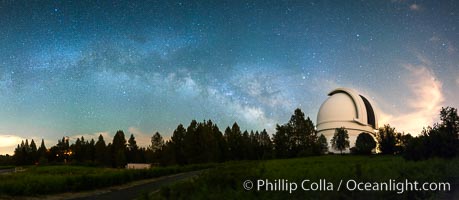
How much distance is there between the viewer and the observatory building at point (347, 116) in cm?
7600

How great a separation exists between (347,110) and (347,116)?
4.39 ft

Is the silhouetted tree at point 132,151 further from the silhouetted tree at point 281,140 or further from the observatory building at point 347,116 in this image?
the observatory building at point 347,116

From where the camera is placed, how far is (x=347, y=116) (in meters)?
76.8

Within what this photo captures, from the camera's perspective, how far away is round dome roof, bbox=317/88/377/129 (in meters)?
76.7

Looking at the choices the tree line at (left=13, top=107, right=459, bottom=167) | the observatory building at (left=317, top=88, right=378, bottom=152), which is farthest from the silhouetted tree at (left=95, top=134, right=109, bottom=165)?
the observatory building at (left=317, top=88, right=378, bottom=152)

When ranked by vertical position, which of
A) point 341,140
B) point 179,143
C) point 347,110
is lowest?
point 179,143

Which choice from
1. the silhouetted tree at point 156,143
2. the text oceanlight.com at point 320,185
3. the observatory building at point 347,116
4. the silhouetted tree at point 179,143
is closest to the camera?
the text oceanlight.com at point 320,185

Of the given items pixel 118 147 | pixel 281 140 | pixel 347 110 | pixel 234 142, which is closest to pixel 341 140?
pixel 281 140

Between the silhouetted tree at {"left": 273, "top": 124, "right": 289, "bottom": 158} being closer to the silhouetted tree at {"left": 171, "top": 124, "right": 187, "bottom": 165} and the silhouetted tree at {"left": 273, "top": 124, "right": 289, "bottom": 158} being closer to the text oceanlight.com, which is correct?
the silhouetted tree at {"left": 171, "top": 124, "right": 187, "bottom": 165}

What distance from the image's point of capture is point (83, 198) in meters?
15.5

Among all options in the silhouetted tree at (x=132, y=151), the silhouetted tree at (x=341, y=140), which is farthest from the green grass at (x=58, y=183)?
the silhouetted tree at (x=132, y=151)

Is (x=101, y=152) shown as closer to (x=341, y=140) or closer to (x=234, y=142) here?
(x=234, y=142)

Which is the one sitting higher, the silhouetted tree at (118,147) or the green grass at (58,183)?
the silhouetted tree at (118,147)

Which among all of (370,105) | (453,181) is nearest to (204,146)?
(370,105)
